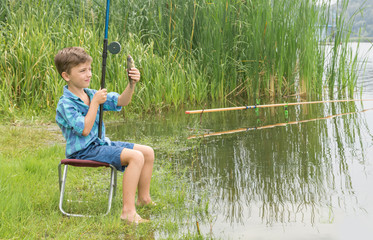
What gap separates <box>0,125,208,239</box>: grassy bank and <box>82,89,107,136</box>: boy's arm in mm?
541

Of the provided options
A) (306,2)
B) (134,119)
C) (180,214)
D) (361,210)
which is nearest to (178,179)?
(180,214)

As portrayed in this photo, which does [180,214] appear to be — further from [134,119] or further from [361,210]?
[134,119]

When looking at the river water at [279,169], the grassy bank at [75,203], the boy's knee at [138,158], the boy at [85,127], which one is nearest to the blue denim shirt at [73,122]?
the boy at [85,127]

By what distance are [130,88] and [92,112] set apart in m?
0.33

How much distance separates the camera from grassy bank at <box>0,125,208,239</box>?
3.12 meters

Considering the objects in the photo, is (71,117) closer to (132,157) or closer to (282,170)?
(132,157)

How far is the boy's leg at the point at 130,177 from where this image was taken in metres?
3.30

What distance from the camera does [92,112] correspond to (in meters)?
3.25

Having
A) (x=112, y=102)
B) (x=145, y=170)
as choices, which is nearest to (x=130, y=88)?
(x=112, y=102)

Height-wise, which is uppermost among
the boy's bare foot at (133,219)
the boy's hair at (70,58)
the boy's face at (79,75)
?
the boy's hair at (70,58)

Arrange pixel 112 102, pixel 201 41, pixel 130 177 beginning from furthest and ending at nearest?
pixel 201 41 → pixel 112 102 → pixel 130 177

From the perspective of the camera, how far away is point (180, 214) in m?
3.52

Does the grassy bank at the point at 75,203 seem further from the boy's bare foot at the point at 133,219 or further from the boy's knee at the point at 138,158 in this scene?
the boy's knee at the point at 138,158

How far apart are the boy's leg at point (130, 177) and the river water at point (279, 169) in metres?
0.45
